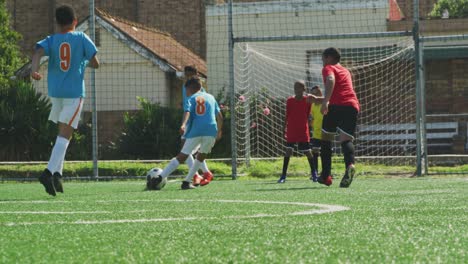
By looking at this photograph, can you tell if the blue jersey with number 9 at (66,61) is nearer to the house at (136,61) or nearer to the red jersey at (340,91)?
the red jersey at (340,91)

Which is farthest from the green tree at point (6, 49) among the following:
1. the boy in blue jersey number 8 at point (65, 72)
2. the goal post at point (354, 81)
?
the boy in blue jersey number 8 at point (65, 72)

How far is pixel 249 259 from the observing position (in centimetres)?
346

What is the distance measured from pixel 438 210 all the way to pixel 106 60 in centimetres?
1990

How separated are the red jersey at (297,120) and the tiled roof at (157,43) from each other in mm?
12238

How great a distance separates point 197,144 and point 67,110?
2865mm

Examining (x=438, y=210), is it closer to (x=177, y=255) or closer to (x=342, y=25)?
(x=177, y=255)

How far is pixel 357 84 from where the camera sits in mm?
22078

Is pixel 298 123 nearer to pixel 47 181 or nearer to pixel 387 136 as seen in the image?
pixel 47 181

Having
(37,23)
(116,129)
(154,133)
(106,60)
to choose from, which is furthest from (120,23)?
(37,23)

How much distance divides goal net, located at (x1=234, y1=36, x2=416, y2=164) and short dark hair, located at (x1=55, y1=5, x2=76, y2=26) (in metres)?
10.5

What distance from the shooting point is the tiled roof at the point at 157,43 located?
26.2 meters

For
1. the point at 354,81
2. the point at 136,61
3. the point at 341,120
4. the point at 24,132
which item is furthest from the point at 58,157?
the point at 136,61

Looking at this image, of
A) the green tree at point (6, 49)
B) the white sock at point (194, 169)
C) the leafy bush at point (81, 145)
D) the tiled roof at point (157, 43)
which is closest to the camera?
the white sock at point (194, 169)

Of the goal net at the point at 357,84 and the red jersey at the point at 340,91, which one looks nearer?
the red jersey at the point at 340,91
